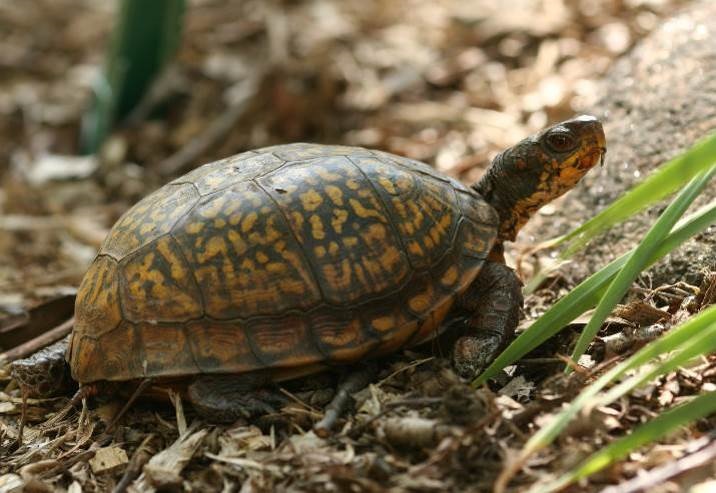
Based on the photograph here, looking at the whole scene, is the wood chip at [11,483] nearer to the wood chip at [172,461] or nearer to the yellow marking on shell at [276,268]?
the wood chip at [172,461]

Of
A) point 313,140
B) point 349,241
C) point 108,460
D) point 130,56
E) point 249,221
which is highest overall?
point 130,56

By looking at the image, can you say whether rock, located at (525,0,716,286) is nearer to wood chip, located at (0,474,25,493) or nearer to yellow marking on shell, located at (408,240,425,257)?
yellow marking on shell, located at (408,240,425,257)

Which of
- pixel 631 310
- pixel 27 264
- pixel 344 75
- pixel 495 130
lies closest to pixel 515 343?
pixel 631 310

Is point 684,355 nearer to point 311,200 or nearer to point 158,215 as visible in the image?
point 311,200

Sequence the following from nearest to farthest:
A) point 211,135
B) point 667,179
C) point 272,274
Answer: point 667,179 → point 272,274 → point 211,135

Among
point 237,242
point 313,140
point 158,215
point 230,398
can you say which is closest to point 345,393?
point 230,398

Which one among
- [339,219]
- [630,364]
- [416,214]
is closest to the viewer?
[630,364]
